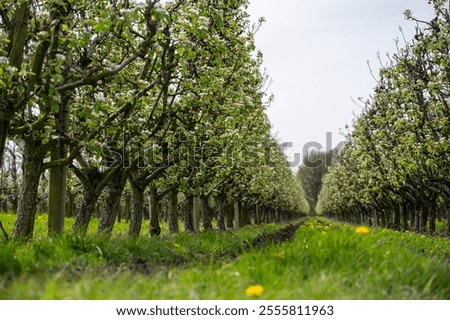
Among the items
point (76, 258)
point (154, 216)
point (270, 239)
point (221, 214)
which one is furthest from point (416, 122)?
point (76, 258)

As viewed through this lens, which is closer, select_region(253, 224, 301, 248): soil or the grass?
the grass

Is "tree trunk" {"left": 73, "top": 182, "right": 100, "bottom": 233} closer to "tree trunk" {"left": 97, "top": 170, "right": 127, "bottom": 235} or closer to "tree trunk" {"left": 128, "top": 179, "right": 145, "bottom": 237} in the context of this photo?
"tree trunk" {"left": 97, "top": 170, "right": 127, "bottom": 235}

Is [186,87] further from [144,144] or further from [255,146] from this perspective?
[255,146]

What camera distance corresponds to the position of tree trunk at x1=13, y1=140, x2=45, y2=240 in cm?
1127

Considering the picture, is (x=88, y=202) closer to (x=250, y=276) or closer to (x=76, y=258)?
(x=76, y=258)

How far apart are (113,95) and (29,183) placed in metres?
3.88

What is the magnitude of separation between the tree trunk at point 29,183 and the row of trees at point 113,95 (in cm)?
2

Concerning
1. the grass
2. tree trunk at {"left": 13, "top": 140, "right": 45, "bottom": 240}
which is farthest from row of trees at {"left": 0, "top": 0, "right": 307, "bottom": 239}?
the grass

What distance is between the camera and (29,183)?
1127cm

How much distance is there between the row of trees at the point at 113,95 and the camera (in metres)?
9.17

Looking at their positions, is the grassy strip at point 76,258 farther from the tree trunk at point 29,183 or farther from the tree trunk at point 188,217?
the tree trunk at point 188,217

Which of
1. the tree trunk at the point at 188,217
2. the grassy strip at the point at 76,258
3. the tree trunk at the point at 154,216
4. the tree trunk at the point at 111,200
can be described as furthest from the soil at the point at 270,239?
the tree trunk at the point at 188,217

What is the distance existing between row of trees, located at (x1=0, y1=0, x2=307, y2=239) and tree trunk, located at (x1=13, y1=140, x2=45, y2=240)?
0.9 inches

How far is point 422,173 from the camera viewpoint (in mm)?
26672
